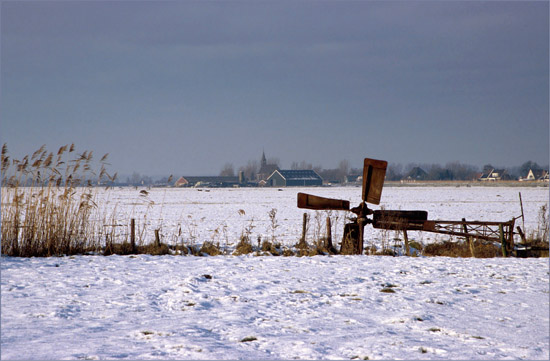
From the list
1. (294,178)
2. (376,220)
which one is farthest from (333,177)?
(376,220)

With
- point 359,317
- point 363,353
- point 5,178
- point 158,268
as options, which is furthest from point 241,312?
point 5,178

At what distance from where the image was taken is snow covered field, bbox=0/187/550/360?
464cm

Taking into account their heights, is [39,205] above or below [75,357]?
above

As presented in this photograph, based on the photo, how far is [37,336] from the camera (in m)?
4.98

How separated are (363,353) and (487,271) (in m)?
5.04

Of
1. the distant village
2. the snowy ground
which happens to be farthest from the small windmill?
the distant village

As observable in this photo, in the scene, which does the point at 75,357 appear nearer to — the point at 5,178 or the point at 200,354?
the point at 200,354

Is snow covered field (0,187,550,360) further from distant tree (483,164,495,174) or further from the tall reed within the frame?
distant tree (483,164,495,174)

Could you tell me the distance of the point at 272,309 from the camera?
6.17 m

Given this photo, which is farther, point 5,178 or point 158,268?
point 5,178

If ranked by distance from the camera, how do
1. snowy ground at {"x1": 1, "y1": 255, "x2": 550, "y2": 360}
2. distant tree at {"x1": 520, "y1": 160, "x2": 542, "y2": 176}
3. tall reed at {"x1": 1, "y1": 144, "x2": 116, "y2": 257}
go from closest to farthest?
snowy ground at {"x1": 1, "y1": 255, "x2": 550, "y2": 360}
tall reed at {"x1": 1, "y1": 144, "x2": 116, "y2": 257}
distant tree at {"x1": 520, "y1": 160, "x2": 542, "y2": 176}

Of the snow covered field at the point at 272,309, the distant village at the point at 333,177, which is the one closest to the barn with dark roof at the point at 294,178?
the distant village at the point at 333,177

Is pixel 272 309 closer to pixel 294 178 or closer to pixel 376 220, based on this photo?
pixel 376 220

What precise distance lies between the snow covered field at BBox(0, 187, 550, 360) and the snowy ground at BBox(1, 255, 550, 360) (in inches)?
0.7
